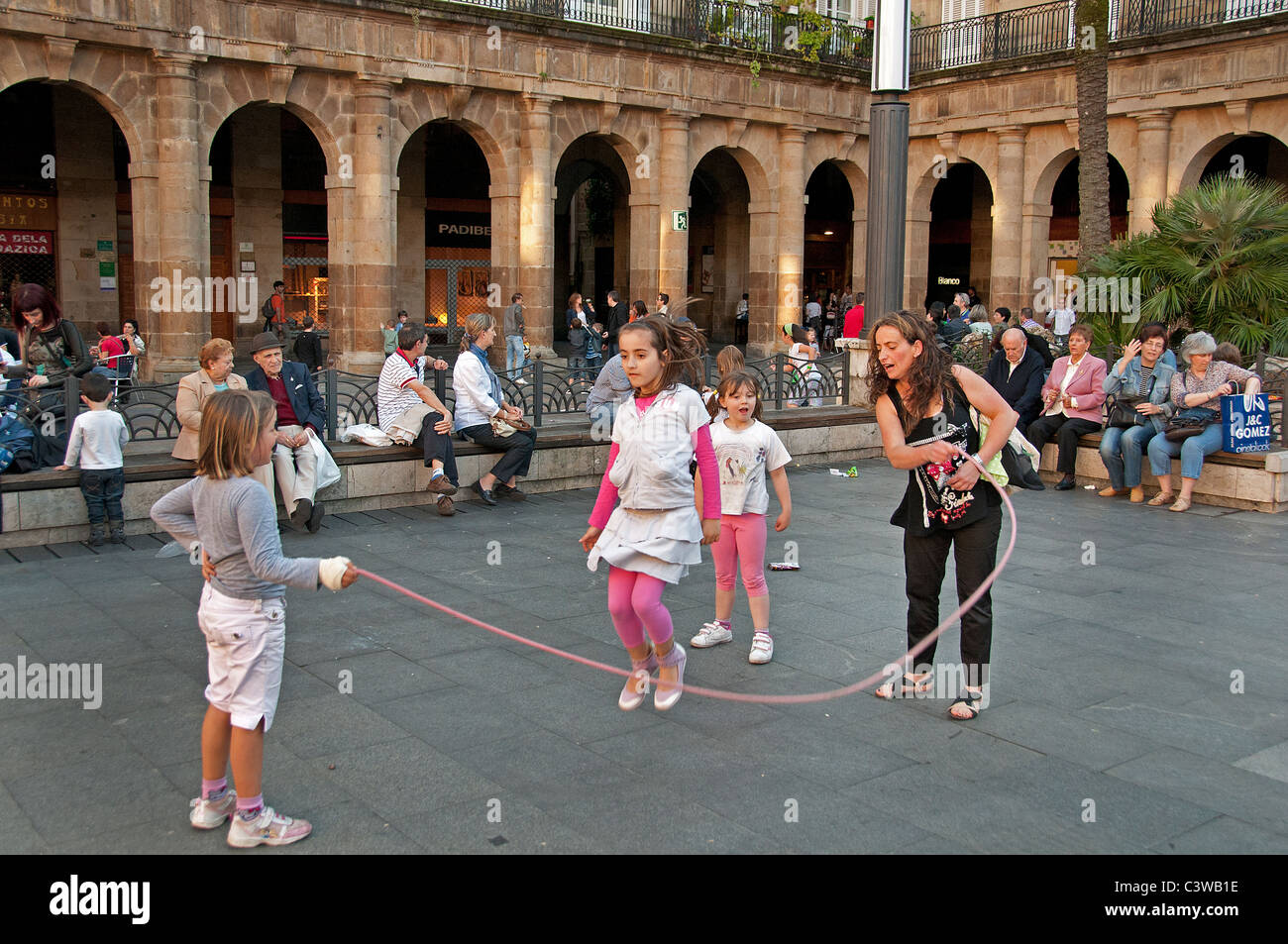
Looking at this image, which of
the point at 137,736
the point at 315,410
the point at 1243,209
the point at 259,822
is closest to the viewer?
the point at 259,822

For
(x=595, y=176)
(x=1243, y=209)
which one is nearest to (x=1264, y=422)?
(x=1243, y=209)

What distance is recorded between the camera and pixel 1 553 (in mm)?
8852

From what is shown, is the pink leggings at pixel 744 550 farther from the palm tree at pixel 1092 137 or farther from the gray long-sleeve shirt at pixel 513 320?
the gray long-sleeve shirt at pixel 513 320

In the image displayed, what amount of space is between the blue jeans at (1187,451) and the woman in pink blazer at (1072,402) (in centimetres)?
102

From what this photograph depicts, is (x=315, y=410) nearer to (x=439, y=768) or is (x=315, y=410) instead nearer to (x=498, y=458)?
(x=498, y=458)

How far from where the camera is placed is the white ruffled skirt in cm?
548

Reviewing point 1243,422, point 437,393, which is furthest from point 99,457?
point 1243,422

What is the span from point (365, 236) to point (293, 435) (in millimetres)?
13901

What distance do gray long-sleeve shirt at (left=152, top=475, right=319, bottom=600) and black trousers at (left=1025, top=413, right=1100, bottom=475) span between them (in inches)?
405

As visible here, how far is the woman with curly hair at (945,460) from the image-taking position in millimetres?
5594

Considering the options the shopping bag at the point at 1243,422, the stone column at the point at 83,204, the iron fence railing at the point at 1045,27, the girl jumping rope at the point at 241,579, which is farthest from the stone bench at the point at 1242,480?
the stone column at the point at 83,204

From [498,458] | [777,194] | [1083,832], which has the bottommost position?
[1083,832]

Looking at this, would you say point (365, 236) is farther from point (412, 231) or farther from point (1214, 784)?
point (1214, 784)

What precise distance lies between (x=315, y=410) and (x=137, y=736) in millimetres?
5307
